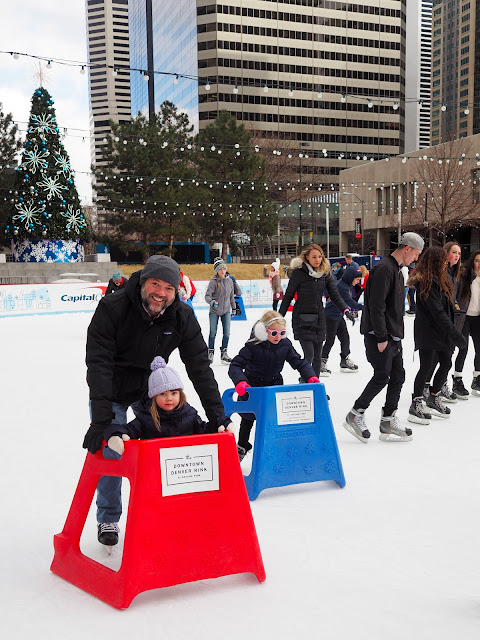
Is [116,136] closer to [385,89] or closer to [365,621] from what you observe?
[365,621]

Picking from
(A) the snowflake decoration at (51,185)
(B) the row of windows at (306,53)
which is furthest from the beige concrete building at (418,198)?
(B) the row of windows at (306,53)

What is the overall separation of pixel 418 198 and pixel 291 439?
3930 cm


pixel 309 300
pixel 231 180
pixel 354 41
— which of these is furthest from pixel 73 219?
pixel 354 41

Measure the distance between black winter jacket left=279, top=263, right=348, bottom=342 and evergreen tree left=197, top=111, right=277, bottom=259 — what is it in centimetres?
2894

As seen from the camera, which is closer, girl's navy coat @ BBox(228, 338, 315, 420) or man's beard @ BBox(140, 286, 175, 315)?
man's beard @ BBox(140, 286, 175, 315)

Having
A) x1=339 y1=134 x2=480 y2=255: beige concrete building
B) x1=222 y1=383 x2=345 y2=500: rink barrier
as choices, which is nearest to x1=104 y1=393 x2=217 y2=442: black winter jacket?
x1=222 y1=383 x2=345 y2=500: rink barrier

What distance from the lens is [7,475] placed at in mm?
3908

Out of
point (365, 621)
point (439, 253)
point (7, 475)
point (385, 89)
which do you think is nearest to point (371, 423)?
point (439, 253)

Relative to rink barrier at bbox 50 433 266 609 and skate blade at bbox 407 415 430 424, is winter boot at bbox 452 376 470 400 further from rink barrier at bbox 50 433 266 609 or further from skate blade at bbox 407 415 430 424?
rink barrier at bbox 50 433 266 609

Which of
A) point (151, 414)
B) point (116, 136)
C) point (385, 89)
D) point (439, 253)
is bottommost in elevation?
point (151, 414)

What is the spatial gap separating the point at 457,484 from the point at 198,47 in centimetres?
7779

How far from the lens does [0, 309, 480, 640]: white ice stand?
84.9 inches

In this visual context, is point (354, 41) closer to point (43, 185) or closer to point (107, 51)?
point (43, 185)

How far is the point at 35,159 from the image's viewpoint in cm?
2580
